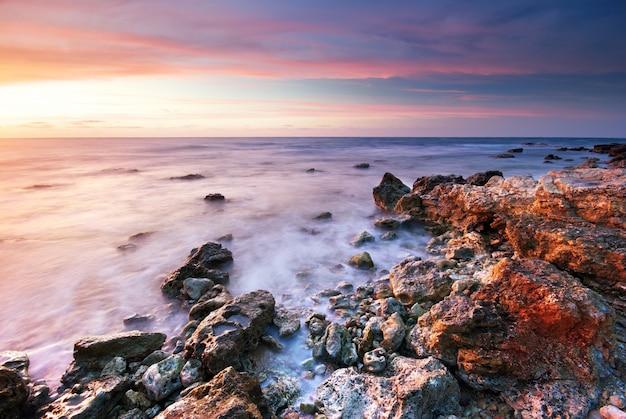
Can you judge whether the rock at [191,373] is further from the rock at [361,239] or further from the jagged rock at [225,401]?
the rock at [361,239]

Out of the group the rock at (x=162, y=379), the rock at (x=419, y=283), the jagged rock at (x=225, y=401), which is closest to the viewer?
the jagged rock at (x=225, y=401)

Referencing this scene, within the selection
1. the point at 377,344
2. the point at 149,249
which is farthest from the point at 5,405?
the point at 149,249

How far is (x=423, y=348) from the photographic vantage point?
3471 mm

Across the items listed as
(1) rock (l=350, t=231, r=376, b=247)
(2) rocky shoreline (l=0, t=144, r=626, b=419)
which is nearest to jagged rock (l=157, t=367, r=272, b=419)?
(2) rocky shoreline (l=0, t=144, r=626, b=419)

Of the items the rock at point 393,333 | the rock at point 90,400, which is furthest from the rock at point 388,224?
the rock at point 90,400

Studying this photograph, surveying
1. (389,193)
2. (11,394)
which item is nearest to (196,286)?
(11,394)

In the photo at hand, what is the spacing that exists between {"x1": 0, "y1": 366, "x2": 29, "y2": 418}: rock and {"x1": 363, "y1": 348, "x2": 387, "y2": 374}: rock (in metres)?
3.37

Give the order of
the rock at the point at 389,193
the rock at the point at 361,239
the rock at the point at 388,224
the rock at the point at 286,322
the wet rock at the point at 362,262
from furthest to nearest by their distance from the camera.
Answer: the rock at the point at 389,193 → the rock at the point at 388,224 → the rock at the point at 361,239 → the wet rock at the point at 362,262 → the rock at the point at 286,322

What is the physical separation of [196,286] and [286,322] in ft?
5.83

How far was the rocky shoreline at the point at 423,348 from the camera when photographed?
2822mm

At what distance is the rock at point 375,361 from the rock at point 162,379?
1903 millimetres

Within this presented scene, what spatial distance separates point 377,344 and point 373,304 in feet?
3.06

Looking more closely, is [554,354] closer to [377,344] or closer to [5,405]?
[377,344]

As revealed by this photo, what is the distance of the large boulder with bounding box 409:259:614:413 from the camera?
291cm
